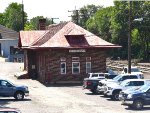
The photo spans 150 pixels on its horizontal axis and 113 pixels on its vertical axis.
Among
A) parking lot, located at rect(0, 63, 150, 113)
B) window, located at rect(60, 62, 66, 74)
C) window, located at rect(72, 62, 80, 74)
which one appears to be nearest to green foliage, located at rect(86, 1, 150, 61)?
window, located at rect(72, 62, 80, 74)

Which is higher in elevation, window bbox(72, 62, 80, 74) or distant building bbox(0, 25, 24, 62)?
distant building bbox(0, 25, 24, 62)

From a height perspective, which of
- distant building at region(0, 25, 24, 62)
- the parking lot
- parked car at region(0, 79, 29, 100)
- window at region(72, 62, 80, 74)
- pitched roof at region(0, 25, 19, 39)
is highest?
pitched roof at region(0, 25, 19, 39)

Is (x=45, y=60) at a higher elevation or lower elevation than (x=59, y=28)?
lower

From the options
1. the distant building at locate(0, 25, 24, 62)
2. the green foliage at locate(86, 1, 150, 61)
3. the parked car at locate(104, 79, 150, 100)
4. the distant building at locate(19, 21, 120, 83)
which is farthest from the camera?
the green foliage at locate(86, 1, 150, 61)

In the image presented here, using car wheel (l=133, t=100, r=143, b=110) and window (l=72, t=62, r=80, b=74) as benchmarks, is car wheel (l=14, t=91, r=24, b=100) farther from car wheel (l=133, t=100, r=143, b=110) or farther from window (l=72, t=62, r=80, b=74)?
window (l=72, t=62, r=80, b=74)

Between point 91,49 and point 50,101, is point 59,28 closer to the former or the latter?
point 91,49

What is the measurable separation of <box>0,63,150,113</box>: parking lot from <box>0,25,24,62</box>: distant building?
49.0 meters

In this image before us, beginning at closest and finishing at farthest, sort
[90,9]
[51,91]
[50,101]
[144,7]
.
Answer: [50,101]
[51,91]
[144,7]
[90,9]

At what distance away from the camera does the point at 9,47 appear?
9781 centimetres

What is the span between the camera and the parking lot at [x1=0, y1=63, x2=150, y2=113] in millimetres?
29344

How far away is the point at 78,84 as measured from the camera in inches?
1911

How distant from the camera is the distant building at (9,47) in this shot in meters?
92.6

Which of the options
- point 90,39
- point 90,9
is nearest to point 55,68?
point 90,39

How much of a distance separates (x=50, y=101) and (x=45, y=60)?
52.1 ft
